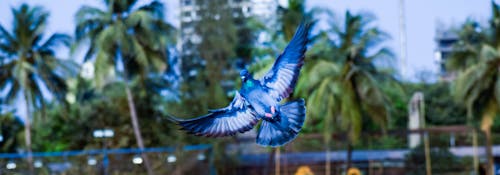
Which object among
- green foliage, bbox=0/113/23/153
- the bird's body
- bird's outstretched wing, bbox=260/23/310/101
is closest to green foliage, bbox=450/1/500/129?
green foliage, bbox=0/113/23/153

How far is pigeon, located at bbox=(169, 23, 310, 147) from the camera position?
14.0 ft

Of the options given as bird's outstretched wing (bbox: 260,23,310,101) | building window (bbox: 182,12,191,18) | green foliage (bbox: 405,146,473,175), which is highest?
building window (bbox: 182,12,191,18)

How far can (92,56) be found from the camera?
2264 cm

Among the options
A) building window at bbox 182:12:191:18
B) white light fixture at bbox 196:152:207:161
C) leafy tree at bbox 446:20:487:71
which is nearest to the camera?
white light fixture at bbox 196:152:207:161

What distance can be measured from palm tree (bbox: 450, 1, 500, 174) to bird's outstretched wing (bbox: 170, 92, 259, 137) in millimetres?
17599

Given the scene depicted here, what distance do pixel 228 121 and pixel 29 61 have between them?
730 inches

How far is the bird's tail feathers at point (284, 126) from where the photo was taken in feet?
13.9

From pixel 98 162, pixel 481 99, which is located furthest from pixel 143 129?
pixel 481 99

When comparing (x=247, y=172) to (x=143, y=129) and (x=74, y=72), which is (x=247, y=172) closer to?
(x=143, y=129)

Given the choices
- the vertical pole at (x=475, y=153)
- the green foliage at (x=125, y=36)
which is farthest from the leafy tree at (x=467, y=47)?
the green foliage at (x=125, y=36)

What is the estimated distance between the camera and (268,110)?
431 cm

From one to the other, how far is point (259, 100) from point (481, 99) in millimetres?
18393

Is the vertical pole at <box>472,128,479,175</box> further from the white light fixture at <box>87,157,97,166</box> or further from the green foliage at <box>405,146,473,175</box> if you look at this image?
the white light fixture at <box>87,157,97,166</box>

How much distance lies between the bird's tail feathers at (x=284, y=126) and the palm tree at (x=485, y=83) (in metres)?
17.6
